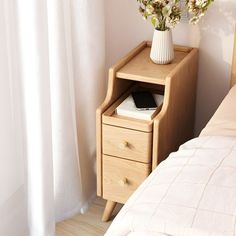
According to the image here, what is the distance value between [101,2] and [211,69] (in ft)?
1.87

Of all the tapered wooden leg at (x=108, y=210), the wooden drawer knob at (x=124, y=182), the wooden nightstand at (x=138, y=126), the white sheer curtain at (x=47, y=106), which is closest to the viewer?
the white sheer curtain at (x=47, y=106)

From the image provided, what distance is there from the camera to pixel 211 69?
7.83ft

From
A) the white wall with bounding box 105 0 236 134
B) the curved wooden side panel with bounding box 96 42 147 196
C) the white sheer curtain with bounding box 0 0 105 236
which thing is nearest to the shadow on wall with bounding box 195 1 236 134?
the white wall with bounding box 105 0 236 134

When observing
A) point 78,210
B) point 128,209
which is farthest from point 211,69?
point 128,209

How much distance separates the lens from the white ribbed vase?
7.20 feet

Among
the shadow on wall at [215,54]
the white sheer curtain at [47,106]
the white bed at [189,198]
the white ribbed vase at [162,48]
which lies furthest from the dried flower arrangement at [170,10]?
the white bed at [189,198]

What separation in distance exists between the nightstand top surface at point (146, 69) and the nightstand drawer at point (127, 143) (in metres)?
0.22

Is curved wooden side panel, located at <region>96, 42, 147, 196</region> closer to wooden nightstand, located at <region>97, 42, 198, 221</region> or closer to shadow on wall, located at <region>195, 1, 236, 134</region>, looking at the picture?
wooden nightstand, located at <region>97, 42, 198, 221</region>

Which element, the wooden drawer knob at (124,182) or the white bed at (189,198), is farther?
the wooden drawer knob at (124,182)

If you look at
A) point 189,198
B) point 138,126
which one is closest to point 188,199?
point 189,198

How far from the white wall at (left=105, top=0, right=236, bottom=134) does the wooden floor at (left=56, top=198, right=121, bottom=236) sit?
63 cm

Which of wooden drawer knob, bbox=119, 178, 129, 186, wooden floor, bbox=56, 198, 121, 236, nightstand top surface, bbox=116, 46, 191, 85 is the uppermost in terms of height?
nightstand top surface, bbox=116, 46, 191, 85

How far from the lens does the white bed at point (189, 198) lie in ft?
4.48

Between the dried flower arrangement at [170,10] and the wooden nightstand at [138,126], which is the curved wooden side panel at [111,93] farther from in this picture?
the dried flower arrangement at [170,10]
